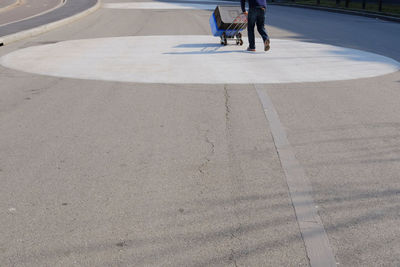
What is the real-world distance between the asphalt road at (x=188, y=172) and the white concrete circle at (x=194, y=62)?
70 centimetres

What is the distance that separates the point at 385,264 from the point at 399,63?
9627mm

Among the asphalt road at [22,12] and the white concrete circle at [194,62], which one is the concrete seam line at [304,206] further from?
the asphalt road at [22,12]

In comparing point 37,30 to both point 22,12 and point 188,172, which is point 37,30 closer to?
point 22,12

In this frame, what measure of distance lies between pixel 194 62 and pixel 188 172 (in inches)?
274

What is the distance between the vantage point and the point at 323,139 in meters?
6.21

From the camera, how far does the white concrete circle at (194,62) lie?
1017 centimetres

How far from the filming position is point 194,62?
1181cm

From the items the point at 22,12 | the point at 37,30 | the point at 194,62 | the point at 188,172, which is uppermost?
the point at 188,172

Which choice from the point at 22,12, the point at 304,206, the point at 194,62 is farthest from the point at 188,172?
the point at 22,12

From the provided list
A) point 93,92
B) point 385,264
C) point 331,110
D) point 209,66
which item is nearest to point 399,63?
point 209,66

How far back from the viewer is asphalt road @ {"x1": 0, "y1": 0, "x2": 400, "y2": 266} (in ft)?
12.2

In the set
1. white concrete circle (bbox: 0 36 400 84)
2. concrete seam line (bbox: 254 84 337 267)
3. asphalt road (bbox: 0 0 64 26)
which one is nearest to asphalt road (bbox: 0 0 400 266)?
concrete seam line (bbox: 254 84 337 267)

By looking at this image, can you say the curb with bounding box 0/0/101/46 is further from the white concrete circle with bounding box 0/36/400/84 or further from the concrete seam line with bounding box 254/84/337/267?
the concrete seam line with bounding box 254/84/337/267

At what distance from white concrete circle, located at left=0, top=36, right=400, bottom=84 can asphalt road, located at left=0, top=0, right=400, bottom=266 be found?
70cm
